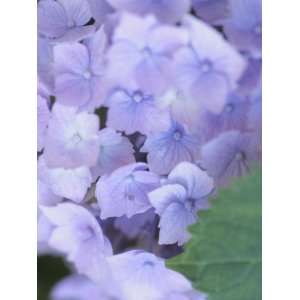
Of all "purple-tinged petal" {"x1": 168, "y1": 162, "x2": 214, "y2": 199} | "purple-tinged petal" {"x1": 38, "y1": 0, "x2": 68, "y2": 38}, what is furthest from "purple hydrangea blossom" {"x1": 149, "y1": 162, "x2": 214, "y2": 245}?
"purple-tinged petal" {"x1": 38, "y1": 0, "x2": 68, "y2": 38}

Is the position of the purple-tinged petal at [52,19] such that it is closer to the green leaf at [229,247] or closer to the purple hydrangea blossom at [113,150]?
the purple hydrangea blossom at [113,150]

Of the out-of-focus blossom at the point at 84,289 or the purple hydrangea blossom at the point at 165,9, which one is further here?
the out-of-focus blossom at the point at 84,289

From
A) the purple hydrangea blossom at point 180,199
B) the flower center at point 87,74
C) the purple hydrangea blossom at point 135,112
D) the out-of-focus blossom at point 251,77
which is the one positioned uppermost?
the out-of-focus blossom at point 251,77

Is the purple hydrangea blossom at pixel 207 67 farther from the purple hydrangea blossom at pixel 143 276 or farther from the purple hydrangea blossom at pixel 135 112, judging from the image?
the purple hydrangea blossom at pixel 143 276

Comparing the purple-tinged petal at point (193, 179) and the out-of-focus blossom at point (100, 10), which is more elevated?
the out-of-focus blossom at point (100, 10)

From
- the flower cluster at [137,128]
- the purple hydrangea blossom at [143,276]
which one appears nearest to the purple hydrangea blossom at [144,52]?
the flower cluster at [137,128]

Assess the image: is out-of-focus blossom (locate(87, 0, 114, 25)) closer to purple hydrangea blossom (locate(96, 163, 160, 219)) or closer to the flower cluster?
the flower cluster
